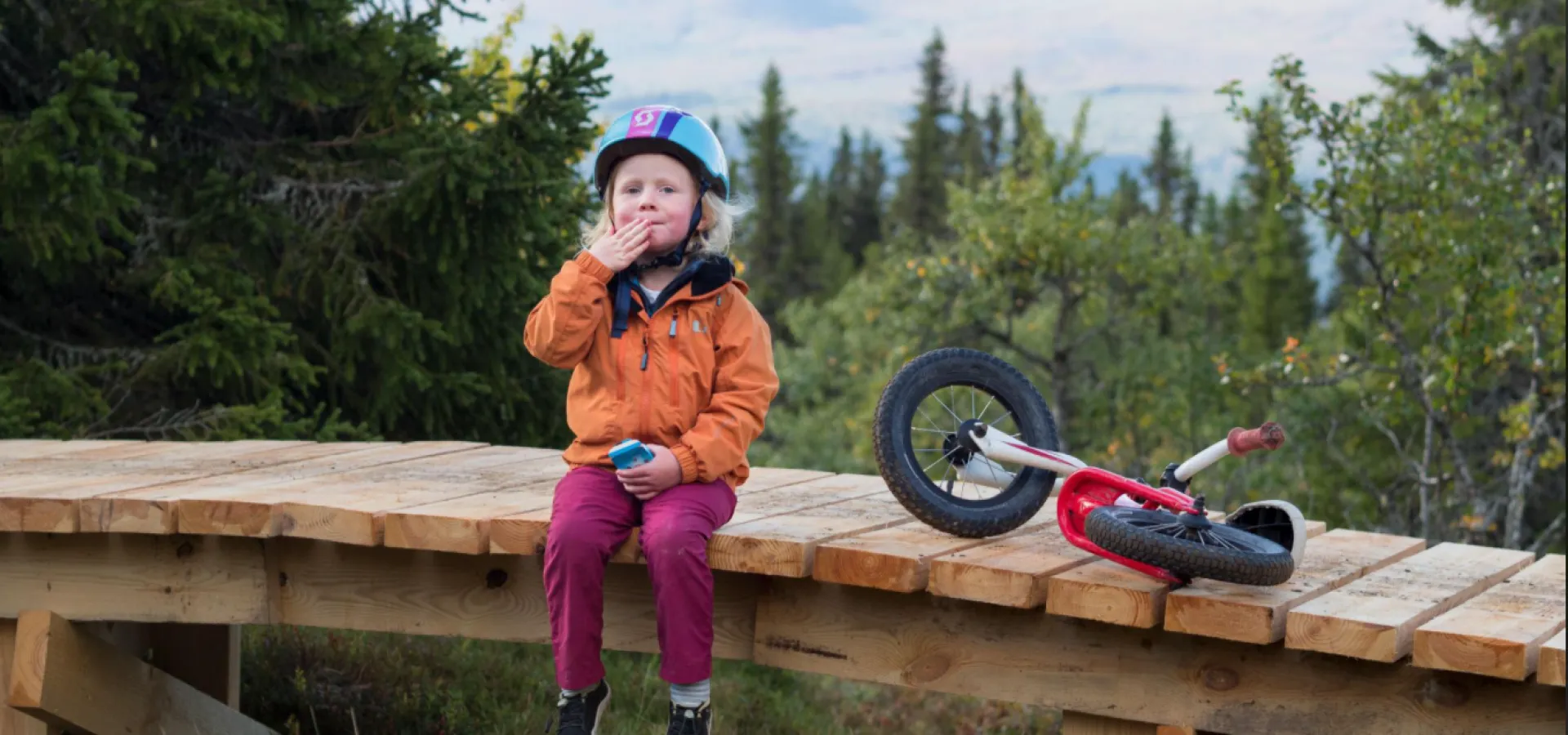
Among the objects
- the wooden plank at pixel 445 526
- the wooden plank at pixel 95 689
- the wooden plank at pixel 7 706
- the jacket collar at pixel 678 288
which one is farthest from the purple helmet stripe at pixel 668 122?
the wooden plank at pixel 7 706

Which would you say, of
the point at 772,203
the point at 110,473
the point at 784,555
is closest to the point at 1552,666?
the point at 784,555

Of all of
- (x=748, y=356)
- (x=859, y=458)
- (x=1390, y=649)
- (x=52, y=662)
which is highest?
(x=748, y=356)

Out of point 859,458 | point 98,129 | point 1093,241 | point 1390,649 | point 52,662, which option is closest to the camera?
point 1390,649

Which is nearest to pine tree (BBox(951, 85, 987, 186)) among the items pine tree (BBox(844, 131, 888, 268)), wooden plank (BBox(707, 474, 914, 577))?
pine tree (BBox(844, 131, 888, 268))

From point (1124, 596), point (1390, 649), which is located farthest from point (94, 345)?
point (1390, 649)

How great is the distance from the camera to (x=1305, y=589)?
343 centimetres

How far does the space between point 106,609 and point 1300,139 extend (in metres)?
8.03

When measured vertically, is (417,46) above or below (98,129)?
above

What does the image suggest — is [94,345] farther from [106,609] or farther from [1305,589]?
[1305,589]

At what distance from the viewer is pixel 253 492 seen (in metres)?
4.22

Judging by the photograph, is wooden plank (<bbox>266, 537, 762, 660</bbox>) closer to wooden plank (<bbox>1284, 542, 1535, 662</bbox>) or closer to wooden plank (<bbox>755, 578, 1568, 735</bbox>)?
wooden plank (<bbox>755, 578, 1568, 735</bbox>)

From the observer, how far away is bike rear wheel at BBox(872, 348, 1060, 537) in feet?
12.6

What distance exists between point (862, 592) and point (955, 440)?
1.64 feet

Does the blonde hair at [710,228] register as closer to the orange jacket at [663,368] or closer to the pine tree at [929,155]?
the orange jacket at [663,368]
